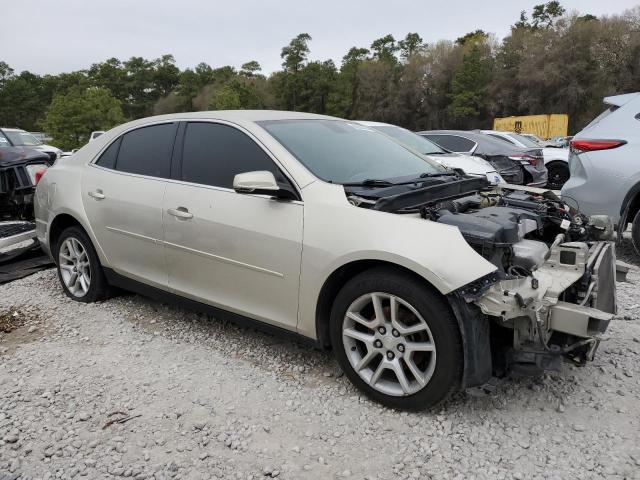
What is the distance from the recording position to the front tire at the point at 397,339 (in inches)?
98.3

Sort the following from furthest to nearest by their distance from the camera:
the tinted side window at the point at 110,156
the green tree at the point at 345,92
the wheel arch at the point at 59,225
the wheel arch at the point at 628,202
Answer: the green tree at the point at 345,92 → the wheel arch at the point at 628,202 → the wheel arch at the point at 59,225 → the tinted side window at the point at 110,156

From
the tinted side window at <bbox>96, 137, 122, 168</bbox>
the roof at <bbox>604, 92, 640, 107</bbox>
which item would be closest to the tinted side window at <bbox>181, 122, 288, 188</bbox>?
the tinted side window at <bbox>96, 137, 122, 168</bbox>

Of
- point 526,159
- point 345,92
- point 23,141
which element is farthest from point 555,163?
point 345,92

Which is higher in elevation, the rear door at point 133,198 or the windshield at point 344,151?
the windshield at point 344,151

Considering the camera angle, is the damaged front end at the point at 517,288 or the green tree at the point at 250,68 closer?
the damaged front end at the point at 517,288

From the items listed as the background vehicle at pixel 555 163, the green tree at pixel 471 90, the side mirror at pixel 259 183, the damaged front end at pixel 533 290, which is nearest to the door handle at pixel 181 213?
the side mirror at pixel 259 183

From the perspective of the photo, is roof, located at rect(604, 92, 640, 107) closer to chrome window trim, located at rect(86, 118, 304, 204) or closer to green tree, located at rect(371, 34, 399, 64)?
chrome window trim, located at rect(86, 118, 304, 204)

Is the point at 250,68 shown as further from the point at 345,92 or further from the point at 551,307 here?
the point at 551,307

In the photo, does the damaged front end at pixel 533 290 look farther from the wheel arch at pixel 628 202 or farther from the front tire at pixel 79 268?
the front tire at pixel 79 268

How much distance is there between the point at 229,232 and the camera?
319cm

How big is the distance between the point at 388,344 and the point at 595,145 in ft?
12.2

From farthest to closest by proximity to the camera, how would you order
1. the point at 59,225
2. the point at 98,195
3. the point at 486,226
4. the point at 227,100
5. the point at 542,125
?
the point at 227,100 < the point at 542,125 < the point at 59,225 < the point at 98,195 < the point at 486,226

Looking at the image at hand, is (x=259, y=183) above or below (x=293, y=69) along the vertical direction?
below

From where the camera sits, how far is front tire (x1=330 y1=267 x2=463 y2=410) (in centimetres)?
250
